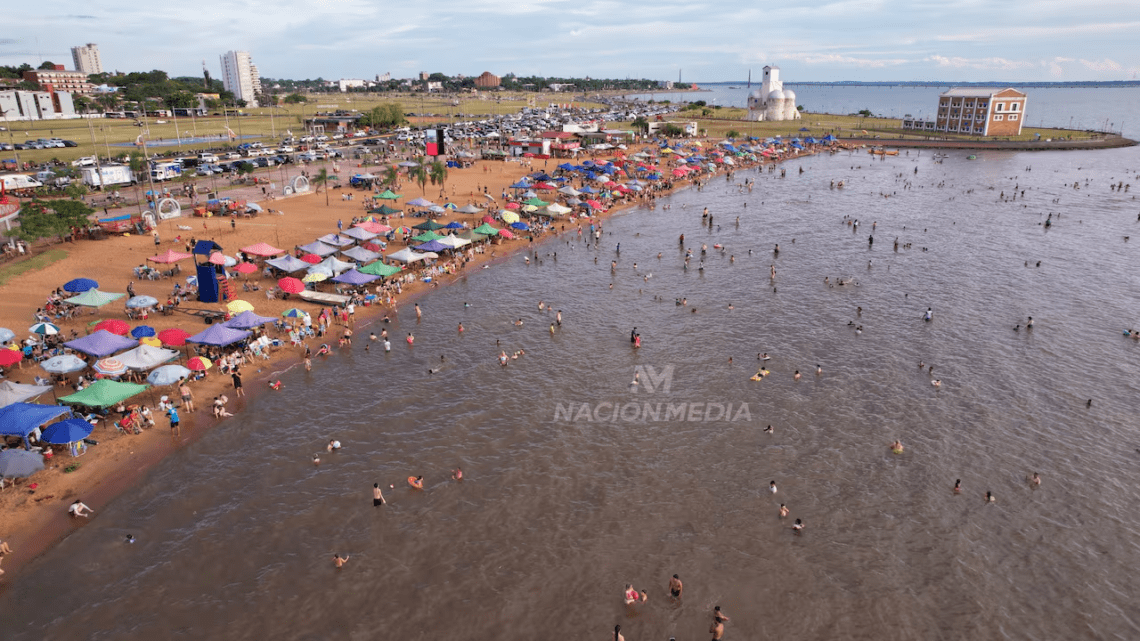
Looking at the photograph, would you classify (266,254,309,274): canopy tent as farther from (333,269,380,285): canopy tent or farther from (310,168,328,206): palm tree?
(310,168,328,206): palm tree

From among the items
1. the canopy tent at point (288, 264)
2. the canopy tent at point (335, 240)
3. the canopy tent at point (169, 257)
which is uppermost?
the canopy tent at point (335, 240)

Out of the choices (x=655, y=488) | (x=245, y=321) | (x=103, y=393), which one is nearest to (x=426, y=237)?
(x=245, y=321)

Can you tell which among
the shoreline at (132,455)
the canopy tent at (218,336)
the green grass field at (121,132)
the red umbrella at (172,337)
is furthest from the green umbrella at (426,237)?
the green grass field at (121,132)

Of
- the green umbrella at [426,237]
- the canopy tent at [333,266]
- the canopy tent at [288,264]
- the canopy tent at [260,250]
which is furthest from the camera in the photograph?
the green umbrella at [426,237]

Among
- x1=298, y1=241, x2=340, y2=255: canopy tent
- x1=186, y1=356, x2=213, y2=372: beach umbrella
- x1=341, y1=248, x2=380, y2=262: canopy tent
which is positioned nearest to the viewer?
x1=186, y1=356, x2=213, y2=372: beach umbrella

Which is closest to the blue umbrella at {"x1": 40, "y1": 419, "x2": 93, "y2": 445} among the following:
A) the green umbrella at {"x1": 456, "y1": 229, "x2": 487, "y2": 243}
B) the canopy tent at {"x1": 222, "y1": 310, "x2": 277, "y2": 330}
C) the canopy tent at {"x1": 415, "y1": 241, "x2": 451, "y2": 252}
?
the canopy tent at {"x1": 222, "y1": 310, "x2": 277, "y2": 330}

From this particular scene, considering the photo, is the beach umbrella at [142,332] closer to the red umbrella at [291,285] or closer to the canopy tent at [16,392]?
the canopy tent at [16,392]

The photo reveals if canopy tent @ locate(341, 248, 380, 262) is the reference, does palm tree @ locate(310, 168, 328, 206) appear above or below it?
above
